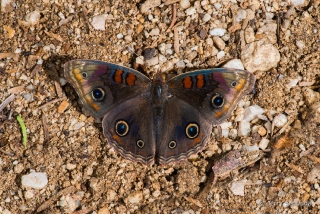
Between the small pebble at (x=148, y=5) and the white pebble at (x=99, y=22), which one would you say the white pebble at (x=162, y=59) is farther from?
the white pebble at (x=99, y=22)

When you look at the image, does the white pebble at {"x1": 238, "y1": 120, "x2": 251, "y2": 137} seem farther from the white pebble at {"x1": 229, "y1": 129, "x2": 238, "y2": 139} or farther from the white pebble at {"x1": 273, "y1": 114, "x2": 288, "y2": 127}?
the white pebble at {"x1": 273, "y1": 114, "x2": 288, "y2": 127}

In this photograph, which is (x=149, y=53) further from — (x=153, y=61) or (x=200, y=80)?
(x=200, y=80)

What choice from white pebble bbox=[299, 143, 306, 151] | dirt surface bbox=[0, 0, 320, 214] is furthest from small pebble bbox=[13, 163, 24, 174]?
white pebble bbox=[299, 143, 306, 151]

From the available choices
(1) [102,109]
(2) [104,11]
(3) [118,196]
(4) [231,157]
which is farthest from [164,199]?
(2) [104,11]

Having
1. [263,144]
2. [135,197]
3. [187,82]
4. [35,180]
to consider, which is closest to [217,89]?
[187,82]

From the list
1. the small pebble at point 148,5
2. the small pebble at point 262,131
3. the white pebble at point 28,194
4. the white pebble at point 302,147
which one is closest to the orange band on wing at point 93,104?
the white pebble at point 28,194

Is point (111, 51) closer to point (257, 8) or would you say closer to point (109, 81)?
point (109, 81)

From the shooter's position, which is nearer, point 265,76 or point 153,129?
point 153,129

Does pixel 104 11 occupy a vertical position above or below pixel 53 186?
above
